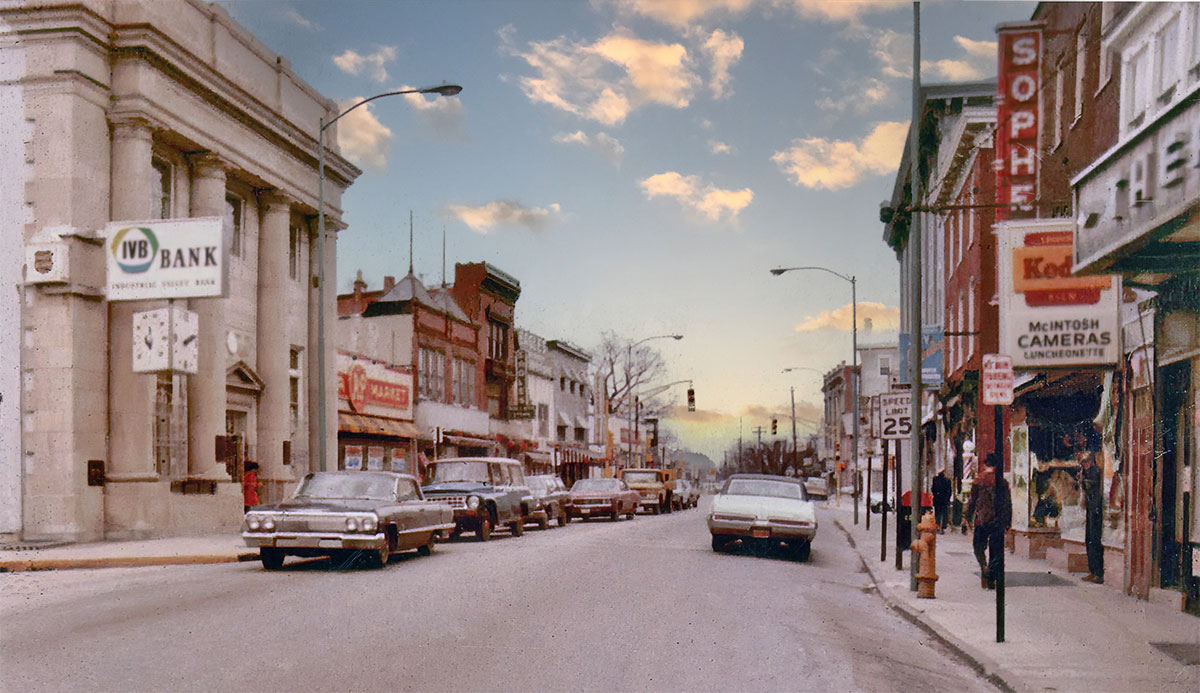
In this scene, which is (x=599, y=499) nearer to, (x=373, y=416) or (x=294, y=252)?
(x=294, y=252)

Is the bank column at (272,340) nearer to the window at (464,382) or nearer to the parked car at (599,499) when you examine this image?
the parked car at (599,499)

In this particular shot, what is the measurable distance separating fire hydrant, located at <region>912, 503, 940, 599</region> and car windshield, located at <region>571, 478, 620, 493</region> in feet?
61.9

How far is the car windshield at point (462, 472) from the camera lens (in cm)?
2417

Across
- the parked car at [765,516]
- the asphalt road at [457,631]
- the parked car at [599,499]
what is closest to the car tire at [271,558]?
the asphalt road at [457,631]

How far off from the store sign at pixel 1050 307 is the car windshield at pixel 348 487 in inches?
356

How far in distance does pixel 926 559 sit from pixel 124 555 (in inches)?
490

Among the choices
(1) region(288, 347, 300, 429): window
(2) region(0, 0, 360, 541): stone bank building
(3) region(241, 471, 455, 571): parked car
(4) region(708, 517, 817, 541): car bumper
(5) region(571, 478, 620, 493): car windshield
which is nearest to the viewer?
(3) region(241, 471, 455, 571): parked car

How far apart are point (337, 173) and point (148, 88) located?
11157 millimetres

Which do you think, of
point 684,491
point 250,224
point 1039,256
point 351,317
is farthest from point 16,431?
point 684,491

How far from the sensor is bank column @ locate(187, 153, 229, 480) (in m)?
26.9

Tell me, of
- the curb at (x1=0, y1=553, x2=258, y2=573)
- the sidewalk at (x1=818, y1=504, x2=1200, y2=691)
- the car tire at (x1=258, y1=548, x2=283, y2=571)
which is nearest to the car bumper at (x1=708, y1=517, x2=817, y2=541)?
the sidewalk at (x1=818, y1=504, x2=1200, y2=691)

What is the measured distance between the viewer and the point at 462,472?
2428 centimetres

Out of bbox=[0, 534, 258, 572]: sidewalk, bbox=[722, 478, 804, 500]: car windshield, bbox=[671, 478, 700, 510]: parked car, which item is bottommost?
bbox=[671, 478, 700, 510]: parked car

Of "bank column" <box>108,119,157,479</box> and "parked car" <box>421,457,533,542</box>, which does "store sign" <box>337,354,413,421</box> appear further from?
"bank column" <box>108,119,157,479</box>
